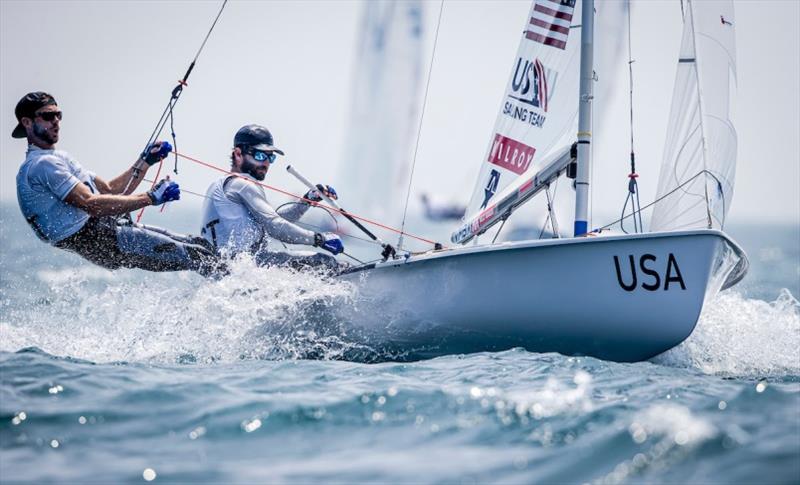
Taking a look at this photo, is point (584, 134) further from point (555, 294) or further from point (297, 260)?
point (297, 260)

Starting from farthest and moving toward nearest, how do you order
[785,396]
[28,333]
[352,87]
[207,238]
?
[352,87], [207,238], [28,333], [785,396]

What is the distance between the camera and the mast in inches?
212

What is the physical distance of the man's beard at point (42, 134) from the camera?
4.91m

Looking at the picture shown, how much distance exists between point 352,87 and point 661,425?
7.09 metres

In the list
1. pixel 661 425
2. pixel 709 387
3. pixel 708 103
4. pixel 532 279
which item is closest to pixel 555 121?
pixel 708 103

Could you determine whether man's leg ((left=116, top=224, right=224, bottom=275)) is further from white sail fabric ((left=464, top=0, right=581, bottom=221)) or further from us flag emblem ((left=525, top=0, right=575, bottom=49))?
us flag emblem ((left=525, top=0, right=575, bottom=49))

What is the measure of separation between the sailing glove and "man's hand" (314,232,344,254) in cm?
116

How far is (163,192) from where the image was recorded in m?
4.97

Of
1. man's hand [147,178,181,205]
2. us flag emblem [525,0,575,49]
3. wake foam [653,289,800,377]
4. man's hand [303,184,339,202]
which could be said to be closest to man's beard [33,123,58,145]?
man's hand [147,178,181,205]

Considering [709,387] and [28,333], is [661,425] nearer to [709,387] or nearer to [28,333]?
[709,387]

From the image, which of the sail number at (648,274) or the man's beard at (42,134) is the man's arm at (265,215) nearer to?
the man's beard at (42,134)

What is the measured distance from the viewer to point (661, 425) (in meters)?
2.91

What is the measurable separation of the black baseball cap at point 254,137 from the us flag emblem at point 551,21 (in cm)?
219

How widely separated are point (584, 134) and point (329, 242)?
5.77ft
